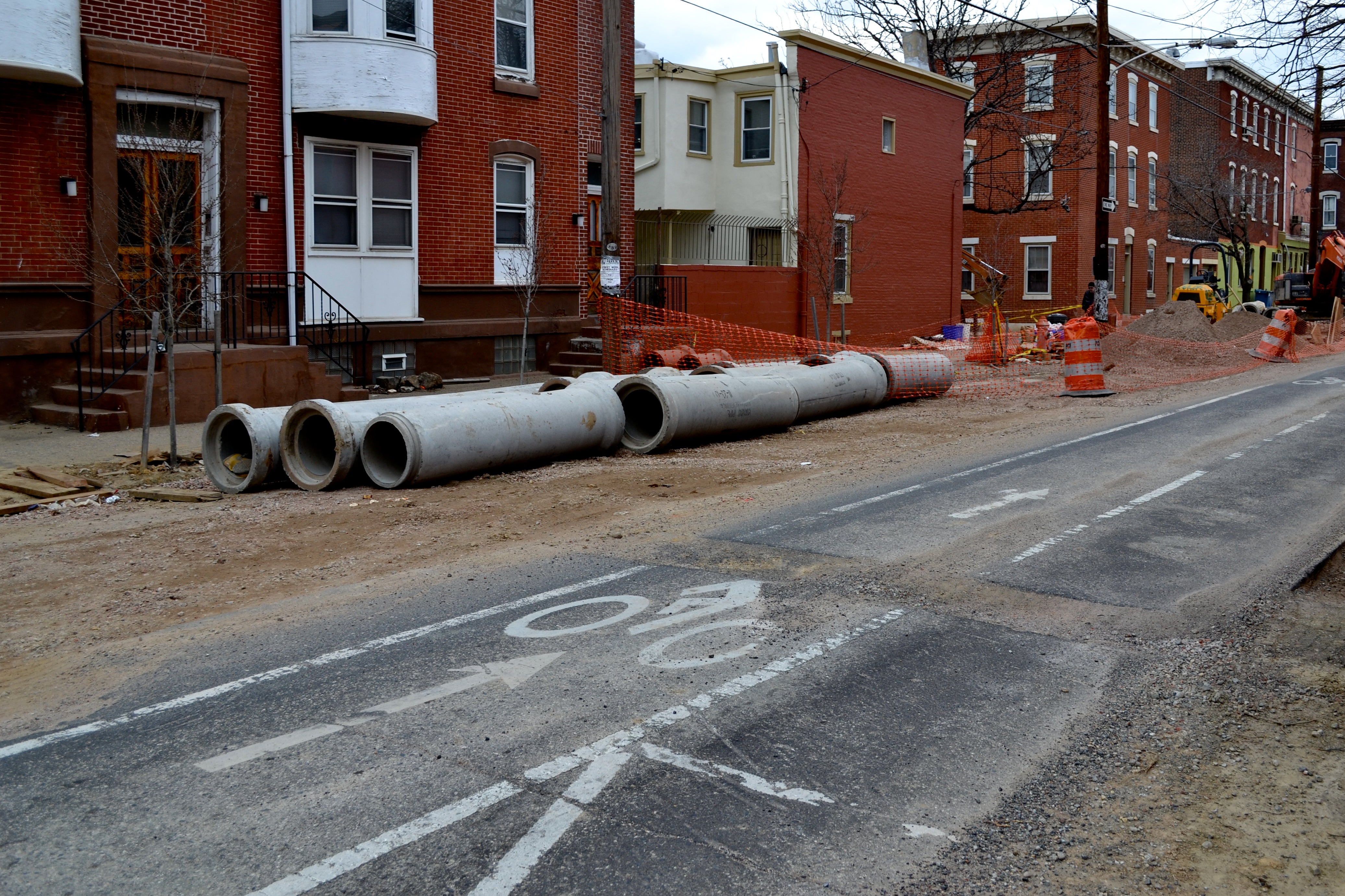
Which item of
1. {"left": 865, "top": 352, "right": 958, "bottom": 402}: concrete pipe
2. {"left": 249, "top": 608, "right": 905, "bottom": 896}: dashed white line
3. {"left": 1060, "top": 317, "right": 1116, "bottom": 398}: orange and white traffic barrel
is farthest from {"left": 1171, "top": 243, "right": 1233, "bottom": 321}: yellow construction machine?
{"left": 249, "top": 608, "right": 905, "bottom": 896}: dashed white line

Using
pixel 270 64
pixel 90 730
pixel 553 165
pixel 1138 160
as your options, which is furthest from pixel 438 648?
pixel 1138 160

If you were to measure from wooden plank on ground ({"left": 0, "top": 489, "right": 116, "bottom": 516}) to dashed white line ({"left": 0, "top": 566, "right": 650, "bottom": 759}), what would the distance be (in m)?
5.68

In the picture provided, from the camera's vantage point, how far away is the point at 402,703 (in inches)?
212

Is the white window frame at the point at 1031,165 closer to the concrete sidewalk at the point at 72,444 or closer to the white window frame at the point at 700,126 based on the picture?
the white window frame at the point at 700,126

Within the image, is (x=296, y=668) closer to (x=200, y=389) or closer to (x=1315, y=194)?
(x=200, y=389)

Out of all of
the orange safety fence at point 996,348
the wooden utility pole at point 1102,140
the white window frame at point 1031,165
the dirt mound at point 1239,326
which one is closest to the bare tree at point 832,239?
the orange safety fence at point 996,348

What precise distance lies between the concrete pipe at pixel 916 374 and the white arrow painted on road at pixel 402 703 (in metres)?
13.2

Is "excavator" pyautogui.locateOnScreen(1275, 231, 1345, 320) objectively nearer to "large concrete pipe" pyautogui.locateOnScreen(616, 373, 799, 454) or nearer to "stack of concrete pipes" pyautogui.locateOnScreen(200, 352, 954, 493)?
"large concrete pipe" pyautogui.locateOnScreen(616, 373, 799, 454)

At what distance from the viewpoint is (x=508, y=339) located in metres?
22.0

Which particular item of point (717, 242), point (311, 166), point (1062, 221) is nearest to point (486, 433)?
point (311, 166)

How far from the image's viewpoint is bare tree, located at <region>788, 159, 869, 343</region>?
96.5 feet

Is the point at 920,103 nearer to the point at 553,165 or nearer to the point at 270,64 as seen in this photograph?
the point at 553,165

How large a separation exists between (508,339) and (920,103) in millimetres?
18344

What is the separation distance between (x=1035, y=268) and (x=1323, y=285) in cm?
982
